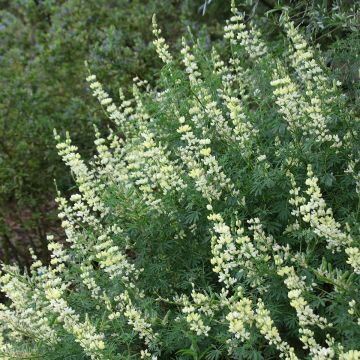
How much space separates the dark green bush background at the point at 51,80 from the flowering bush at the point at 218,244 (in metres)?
2.89

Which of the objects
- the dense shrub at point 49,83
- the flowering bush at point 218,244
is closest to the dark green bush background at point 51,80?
the dense shrub at point 49,83

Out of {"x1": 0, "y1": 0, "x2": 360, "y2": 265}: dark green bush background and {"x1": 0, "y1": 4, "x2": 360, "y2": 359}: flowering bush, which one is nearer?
{"x1": 0, "y1": 4, "x2": 360, "y2": 359}: flowering bush

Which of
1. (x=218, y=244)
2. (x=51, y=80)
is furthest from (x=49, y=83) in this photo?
(x=218, y=244)

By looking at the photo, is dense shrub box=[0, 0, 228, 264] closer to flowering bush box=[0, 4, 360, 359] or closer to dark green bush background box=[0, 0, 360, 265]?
dark green bush background box=[0, 0, 360, 265]

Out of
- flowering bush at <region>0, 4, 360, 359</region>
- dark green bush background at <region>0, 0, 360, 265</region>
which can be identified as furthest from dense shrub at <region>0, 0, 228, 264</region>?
flowering bush at <region>0, 4, 360, 359</region>

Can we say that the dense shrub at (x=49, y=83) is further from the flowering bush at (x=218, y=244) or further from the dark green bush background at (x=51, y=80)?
the flowering bush at (x=218, y=244)

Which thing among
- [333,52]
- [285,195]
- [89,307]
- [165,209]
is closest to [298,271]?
[285,195]

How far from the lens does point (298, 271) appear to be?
3344mm

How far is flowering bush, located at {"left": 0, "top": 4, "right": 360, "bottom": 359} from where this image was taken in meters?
3.27

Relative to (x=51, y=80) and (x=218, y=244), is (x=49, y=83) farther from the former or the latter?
(x=218, y=244)

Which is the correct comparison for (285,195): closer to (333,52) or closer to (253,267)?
(253,267)

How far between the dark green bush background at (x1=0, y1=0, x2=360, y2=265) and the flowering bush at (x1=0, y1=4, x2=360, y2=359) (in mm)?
2890

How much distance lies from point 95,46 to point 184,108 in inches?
116

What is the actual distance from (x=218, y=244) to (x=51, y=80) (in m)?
4.39
